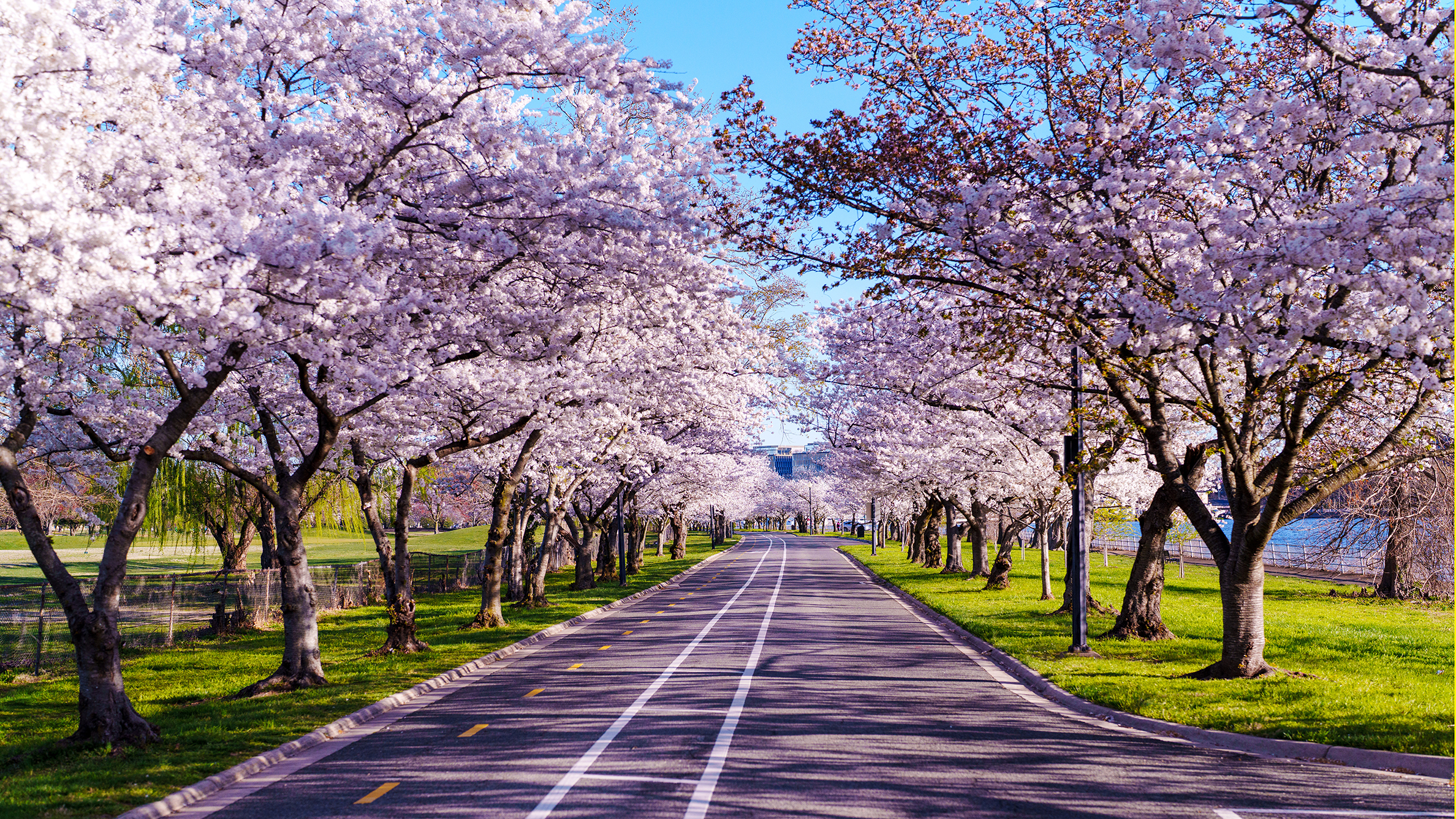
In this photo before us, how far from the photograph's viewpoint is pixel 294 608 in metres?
14.3

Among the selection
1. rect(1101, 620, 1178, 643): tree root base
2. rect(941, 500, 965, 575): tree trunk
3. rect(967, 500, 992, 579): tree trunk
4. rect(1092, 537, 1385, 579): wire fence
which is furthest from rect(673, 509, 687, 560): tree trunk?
rect(1101, 620, 1178, 643): tree root base

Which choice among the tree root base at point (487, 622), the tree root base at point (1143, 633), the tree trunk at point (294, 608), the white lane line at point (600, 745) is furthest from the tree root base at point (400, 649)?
the tree root base at point (1143, 633)

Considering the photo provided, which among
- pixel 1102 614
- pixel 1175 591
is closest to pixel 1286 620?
pixel 1102 614

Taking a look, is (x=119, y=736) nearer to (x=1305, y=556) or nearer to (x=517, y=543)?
(x=517, y=543)

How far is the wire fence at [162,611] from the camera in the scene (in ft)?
64.6

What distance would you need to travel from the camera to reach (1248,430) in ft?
44.4

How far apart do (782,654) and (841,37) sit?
976 cm

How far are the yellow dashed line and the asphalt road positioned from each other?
0.03m

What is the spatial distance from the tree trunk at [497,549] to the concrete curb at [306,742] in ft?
7.10

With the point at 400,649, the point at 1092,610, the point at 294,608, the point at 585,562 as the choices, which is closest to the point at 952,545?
the point at 585,562

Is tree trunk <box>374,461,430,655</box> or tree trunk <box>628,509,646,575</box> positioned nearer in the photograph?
tree trunk <box>374,461,430,655</box>

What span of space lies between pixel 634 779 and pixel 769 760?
1320 millimetres

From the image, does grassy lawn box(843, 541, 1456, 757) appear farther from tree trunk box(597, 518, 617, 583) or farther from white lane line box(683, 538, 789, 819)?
tree trunk box(597, 518, 617, 583)

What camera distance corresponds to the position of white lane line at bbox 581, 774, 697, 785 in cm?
814
